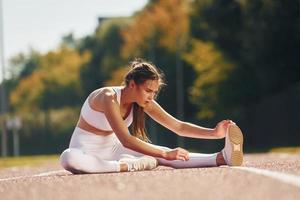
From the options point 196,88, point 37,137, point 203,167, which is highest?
point 203,167

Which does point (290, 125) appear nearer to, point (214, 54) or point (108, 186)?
point (214, 54)

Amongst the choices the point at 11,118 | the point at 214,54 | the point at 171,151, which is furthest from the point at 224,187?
Answer: the point at 11,118

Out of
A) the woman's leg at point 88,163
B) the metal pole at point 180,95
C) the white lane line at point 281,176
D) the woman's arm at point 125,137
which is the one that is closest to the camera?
the white lane line at point 281,176

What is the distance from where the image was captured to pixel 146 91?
9734 millimetres

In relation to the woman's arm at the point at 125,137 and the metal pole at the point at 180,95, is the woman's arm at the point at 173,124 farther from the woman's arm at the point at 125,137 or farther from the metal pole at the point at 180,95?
the metal pole at the point at 180,95

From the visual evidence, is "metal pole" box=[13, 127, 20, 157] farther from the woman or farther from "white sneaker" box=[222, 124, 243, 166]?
"white sneaker" box=[222, 124, 243, 166]

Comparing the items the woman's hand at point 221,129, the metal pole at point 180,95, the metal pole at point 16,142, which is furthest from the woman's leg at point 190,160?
the metal pole at point 16,142

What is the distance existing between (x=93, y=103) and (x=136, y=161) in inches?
29.9

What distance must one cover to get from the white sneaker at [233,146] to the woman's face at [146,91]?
0.86 m

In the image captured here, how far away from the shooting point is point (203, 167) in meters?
10.0

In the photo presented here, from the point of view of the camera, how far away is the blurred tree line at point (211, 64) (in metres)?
43.1

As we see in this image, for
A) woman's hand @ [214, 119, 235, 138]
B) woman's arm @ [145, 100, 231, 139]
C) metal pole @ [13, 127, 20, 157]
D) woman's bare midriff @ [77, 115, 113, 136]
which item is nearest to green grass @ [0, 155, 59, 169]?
woman's arm @ [145, 100, 231, 139]

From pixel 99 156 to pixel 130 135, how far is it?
0.65 meters

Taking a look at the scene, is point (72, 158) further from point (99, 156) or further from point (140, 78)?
point (140, 78)
